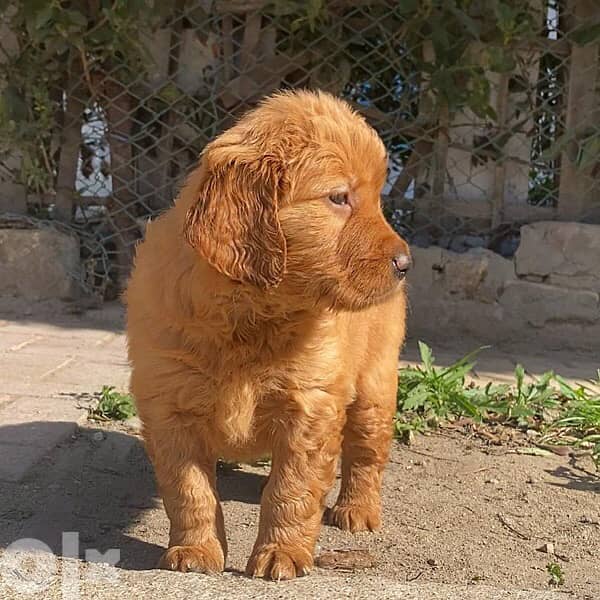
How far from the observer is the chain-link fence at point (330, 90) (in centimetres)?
616

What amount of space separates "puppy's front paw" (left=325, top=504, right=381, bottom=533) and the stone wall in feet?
9.94

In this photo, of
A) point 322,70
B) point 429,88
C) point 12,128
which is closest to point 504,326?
point 429,88

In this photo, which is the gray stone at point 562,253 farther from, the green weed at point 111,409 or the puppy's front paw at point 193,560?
the puppy's front paw at point 193,560

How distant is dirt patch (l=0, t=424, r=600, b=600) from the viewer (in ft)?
9.63

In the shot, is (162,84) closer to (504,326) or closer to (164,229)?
(504,326)

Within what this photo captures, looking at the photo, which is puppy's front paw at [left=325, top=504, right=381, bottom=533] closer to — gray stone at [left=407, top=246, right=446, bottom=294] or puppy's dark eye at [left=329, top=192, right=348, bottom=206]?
puppy's dark eye at [left=329, top=192, right=348, bottom=206]

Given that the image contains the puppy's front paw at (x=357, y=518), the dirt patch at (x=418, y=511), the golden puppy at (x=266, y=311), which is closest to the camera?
the golden puppy at (x=266, y=311)

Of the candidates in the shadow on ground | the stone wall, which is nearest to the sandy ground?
the shadow on ground

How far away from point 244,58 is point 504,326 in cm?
257

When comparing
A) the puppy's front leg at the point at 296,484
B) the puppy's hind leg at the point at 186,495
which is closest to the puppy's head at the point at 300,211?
the puppy's front leg at the point at 296,484

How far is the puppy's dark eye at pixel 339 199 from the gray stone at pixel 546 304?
3.88 meters

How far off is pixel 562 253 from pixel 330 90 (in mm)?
1919

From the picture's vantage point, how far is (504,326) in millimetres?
6246

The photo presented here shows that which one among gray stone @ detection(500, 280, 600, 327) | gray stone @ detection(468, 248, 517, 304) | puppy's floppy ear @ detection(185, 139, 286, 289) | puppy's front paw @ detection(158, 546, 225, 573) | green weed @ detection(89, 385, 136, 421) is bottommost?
green weed @ detection(89, 385, 136, 421)
